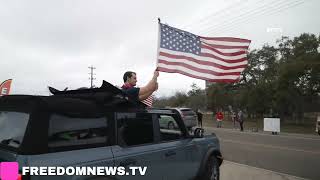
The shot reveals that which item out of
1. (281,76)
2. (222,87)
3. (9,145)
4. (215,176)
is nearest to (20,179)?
(9,145)

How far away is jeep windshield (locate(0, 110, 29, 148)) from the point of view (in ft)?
13.8

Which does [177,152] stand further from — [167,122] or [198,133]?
[198,133]

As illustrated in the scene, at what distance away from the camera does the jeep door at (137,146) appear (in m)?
4.96

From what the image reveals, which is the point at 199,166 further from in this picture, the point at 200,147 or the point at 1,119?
the point at 1,119

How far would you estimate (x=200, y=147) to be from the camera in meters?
6.77

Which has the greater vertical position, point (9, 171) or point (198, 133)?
point (198, 133)

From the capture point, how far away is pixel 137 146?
5.30 m

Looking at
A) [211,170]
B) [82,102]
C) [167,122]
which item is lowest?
[211,170]

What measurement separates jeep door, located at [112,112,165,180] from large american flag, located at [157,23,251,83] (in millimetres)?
3099

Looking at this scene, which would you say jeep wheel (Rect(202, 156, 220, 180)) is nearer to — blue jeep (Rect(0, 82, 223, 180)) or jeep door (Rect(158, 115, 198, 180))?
jeep door (Rect(158, 115, 198, 180))

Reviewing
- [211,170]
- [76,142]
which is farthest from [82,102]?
[211,170]

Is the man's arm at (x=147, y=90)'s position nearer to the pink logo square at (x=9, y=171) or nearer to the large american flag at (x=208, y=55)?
the large american flag at (x=208, y=55)

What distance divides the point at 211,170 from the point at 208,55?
2749mm

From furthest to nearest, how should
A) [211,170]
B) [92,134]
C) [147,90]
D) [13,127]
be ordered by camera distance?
1. [211,170]
2. [147,90]
3. [92,134]
4. [13,127]
